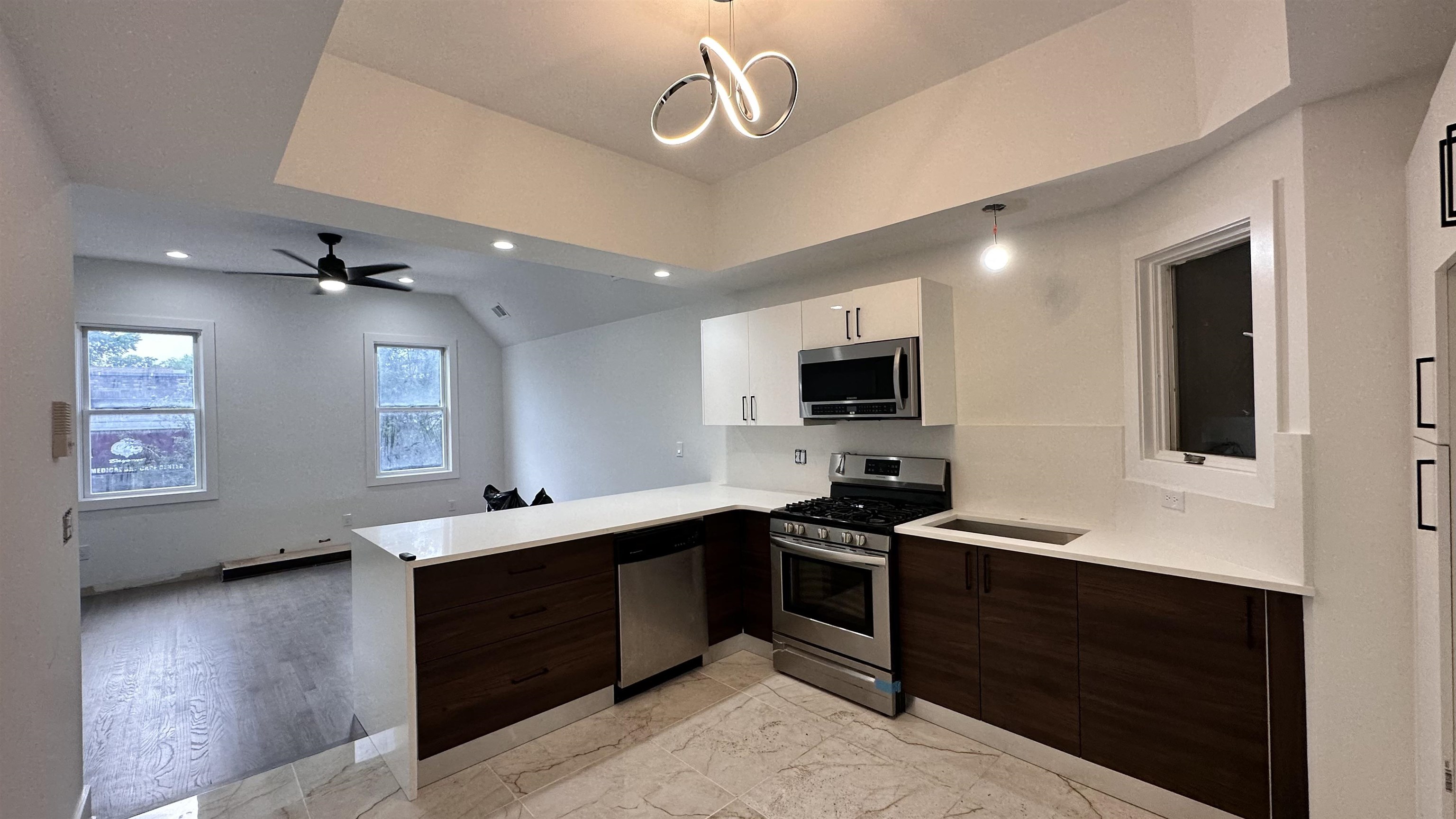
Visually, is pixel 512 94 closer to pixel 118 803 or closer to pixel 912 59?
pixel 912 59

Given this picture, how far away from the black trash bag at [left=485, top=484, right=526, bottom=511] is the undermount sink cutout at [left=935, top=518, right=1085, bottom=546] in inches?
133

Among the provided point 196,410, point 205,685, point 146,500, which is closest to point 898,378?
point 205,685

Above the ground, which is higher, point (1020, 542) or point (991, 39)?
point (991, 39)

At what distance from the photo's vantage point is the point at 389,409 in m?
6.82

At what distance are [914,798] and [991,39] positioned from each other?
2862 mm

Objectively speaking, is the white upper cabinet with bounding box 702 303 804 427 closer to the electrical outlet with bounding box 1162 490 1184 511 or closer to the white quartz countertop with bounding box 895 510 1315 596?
the white quartz countertop with bounding box 895 510 1315 596

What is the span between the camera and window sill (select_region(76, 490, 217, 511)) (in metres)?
5.07

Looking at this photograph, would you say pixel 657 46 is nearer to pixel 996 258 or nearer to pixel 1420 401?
pixel 996 258

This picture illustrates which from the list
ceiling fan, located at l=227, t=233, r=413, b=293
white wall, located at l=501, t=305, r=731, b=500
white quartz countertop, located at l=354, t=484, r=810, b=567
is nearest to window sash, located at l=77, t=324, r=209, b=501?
ceiling fan, located at l=227, t=233, r=413, b=293

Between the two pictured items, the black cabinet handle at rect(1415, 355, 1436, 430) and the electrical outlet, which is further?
the electrical outlet

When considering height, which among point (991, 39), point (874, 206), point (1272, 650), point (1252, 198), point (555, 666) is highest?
point (991, 39)

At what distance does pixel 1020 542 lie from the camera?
93.6 inches

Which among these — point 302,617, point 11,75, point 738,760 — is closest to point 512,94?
point 11,75

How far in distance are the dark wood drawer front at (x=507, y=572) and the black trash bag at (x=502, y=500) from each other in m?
2.25
